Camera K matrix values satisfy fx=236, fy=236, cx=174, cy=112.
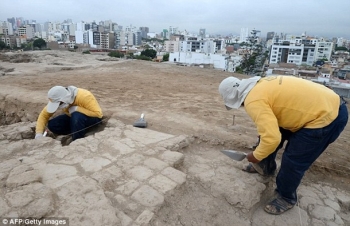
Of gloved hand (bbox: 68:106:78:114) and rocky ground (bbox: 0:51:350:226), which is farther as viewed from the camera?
gloved hand (bbox: 68:106:78:114)

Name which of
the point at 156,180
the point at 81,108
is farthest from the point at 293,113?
the point at 81,108

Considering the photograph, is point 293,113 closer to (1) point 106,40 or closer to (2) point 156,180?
(2) point 156,180

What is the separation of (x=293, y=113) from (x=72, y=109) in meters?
2.93

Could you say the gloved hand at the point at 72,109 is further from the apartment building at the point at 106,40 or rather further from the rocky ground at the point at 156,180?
the apartment building at the point at 106,40

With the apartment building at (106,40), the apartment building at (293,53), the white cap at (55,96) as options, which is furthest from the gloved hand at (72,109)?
the apartment building at (106,40)

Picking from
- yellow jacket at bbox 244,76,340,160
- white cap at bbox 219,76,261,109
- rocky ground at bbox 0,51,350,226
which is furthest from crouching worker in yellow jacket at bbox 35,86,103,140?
yellow jacket at bbox 244,76,340,160

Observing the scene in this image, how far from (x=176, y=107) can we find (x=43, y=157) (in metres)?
2.97

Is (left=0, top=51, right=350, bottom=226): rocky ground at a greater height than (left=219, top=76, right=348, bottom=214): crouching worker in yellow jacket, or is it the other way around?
(left=219, top=76, right=348, bottom=214): crouching worker in yellow jacket

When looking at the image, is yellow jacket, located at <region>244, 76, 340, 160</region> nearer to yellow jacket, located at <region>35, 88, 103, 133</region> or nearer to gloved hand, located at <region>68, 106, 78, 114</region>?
yellow jacket, located at <region>35, 88, 103, 133</region>

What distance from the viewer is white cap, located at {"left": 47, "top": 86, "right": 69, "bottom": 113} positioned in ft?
10.6

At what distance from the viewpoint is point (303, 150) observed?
1862 mm

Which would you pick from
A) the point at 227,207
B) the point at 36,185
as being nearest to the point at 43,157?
the point at 36,185

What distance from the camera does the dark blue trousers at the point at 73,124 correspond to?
3.41m

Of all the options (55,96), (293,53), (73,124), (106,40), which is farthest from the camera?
(106,40)
